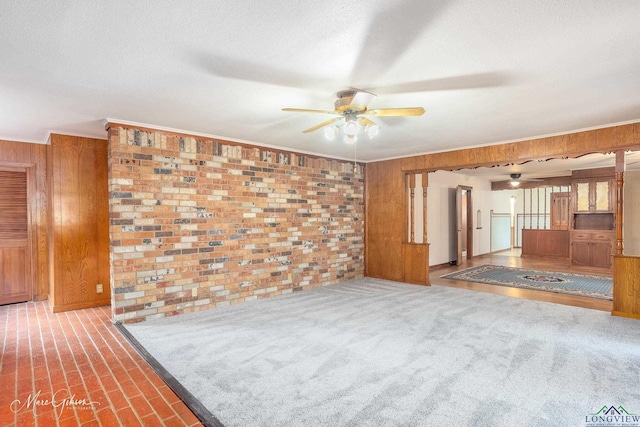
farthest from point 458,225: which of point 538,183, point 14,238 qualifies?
point 14,238

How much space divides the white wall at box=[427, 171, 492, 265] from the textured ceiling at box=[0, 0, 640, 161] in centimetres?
389

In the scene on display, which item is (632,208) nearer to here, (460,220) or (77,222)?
(460,220)

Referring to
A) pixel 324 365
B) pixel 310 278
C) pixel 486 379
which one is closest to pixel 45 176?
pixel 310 278

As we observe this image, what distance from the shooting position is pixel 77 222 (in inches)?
180

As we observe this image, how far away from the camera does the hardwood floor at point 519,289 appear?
4766 millimetres

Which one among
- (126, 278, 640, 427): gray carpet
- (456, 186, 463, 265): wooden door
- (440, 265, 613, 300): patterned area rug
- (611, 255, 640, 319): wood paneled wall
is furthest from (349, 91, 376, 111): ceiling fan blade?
(456, 186, 463, 265): wooden door

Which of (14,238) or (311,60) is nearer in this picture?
(311,60)

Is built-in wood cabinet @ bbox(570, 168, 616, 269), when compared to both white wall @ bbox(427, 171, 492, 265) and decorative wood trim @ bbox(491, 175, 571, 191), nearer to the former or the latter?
decorative wood trim @ bbox(491, 175, 571, 191)

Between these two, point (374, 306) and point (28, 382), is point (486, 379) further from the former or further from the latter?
point (28, 382)

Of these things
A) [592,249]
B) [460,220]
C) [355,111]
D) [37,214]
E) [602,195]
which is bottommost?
[592,249]

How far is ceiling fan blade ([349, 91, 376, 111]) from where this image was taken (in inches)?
111

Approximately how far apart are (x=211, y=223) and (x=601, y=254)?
8.72 metres

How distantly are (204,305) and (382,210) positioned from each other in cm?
366

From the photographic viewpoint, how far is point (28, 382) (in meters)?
2.55
